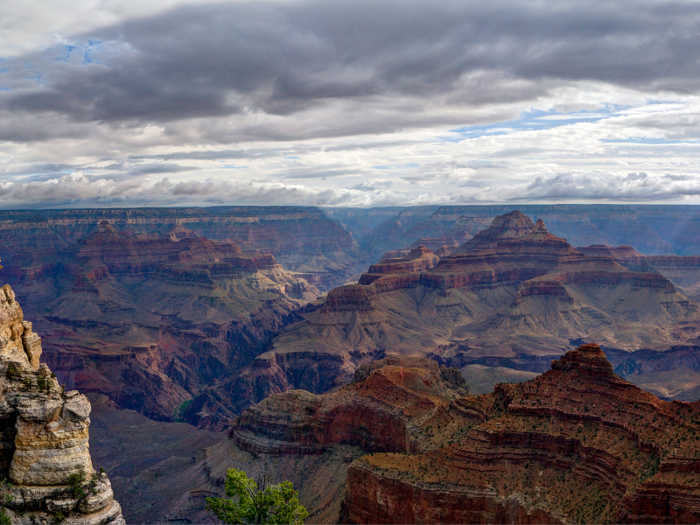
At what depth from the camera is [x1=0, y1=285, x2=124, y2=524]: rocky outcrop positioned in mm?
34281

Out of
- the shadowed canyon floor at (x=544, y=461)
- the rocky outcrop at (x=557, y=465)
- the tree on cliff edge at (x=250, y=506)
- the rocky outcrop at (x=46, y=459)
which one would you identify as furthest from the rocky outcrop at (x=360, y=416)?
the rocky outcrop at (x=46, y=459)

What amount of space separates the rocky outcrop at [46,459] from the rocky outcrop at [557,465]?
34150 millimetres

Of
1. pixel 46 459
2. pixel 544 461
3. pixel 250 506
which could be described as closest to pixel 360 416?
pixel 544 461

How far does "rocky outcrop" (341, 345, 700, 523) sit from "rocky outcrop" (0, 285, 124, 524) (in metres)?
34.1

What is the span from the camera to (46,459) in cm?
3456

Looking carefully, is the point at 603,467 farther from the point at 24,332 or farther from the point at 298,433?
the point at 298,433

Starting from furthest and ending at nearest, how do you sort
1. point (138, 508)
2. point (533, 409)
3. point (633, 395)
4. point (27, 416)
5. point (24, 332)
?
point (138, 508), point (533, 409), point (633, 395), point (24, 332), point (27, 416)

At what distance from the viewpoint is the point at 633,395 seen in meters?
59.4

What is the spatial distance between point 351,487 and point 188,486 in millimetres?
53499

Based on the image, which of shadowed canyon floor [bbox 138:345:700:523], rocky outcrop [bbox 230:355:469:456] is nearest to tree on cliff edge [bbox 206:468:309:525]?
shadowed canyon floor [bbox 138:345:700:523]

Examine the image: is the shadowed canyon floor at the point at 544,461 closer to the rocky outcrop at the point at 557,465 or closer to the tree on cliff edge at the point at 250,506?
the rocky outcrop at the point at 557,465

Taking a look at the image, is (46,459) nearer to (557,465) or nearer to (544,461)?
(544,461)

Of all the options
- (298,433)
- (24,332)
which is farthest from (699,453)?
(298,433)

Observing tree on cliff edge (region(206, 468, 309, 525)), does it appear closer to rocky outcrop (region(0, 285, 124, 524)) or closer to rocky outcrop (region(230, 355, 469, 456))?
rocky outcrop (region(0, 285, 124, 524))
